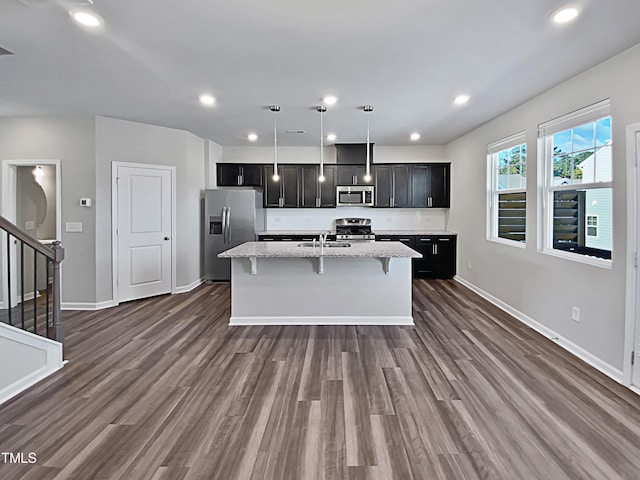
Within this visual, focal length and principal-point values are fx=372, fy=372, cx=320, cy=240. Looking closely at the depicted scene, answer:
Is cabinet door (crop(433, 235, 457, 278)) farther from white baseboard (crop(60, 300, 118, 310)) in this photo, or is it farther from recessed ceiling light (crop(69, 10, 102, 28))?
recessed ceiling light (crop(69, 10, 102, 28))

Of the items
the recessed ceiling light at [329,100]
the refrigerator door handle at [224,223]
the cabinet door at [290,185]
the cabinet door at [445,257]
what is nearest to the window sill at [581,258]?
the recessed ceiling light at [329,100]

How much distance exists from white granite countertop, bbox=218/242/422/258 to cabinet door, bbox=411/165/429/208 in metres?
2.87

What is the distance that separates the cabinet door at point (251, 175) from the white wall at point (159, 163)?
799 mm

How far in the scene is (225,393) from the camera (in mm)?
2648

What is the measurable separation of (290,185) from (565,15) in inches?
207

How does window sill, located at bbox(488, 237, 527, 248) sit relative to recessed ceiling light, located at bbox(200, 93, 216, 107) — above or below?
below

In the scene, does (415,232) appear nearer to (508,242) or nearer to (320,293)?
(508,242)

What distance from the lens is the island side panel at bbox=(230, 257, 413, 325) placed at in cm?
427

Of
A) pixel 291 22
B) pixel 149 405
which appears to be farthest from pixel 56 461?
pixel 291 22

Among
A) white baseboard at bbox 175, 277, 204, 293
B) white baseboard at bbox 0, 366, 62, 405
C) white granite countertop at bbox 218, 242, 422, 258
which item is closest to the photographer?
white baseboard at bbox 0, 366, 62, 405

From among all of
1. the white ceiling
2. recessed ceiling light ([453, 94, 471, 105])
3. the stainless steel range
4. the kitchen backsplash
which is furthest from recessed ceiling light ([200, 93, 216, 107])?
the stainless steel range

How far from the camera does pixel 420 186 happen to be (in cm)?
715

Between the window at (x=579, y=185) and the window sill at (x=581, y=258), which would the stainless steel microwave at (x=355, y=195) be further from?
the window sill at (x=581, y=258)

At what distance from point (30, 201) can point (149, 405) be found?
187 inches
